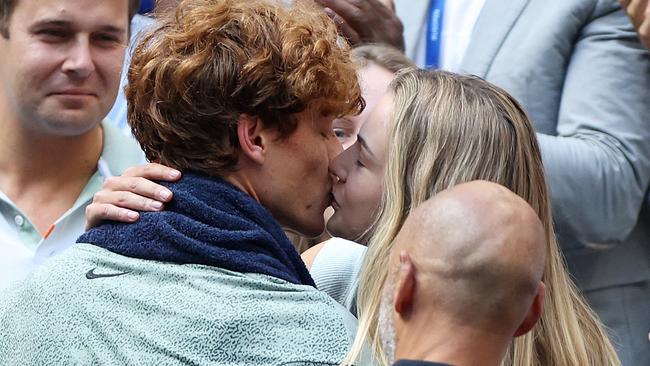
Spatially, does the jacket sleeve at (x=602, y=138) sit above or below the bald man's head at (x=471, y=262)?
below

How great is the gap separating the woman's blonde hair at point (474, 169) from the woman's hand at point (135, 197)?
0.49 metres

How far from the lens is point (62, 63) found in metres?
3.62

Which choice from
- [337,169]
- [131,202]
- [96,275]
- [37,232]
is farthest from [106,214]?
[37,232]

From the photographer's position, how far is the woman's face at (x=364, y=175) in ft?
8.91

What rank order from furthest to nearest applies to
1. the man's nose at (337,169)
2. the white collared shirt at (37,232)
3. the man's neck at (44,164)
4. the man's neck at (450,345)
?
the man's neck at (44,164)
the white collared shirt at (37,232)
the man's nose at (337,169)
the man's neck at (450,345)

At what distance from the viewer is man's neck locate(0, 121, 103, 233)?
3709 mm

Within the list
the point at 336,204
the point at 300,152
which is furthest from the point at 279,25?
the point at 336,204

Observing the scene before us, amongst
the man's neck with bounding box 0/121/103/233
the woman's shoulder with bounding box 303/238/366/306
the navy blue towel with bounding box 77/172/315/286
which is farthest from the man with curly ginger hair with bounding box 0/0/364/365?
the man's neck with bounding box 0/121/103/233

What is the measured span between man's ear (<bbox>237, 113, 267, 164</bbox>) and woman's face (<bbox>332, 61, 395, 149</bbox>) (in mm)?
972

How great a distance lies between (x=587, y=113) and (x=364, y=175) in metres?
1.16

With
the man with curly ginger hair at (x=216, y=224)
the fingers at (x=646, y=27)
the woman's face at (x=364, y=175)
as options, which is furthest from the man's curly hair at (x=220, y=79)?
the fingers at (x=646, y=27)

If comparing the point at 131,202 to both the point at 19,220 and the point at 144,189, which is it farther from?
the point at 19,220

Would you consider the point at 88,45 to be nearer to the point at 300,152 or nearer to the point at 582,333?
the point at 300,152

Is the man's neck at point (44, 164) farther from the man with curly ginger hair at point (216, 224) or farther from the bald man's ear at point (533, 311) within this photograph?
the bald man's ear at point (533, 311)
